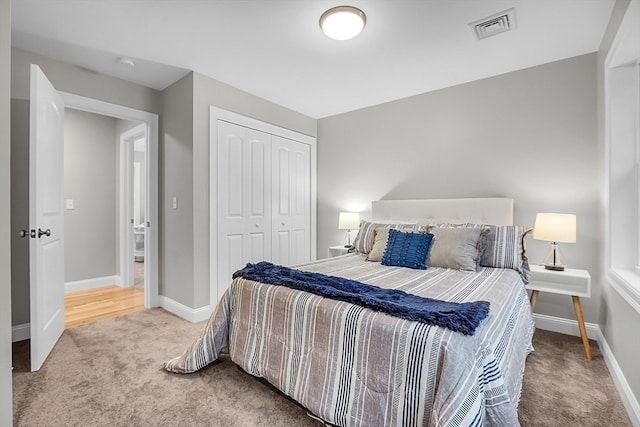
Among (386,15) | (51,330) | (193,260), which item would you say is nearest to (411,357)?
(386,15)

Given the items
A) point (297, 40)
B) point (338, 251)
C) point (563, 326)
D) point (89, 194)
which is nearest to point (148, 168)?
point (89, 194)

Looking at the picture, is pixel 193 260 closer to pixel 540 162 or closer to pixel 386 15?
pixel 386 15

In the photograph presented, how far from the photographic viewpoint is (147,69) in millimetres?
2879

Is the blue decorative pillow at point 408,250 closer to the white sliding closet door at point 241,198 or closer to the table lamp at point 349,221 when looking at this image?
the table lamp at point 349,221

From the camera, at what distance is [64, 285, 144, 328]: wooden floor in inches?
119

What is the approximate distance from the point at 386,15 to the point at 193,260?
8.62ft

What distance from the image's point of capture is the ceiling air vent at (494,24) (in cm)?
206

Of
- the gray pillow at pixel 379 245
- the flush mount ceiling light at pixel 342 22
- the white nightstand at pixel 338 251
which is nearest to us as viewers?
the flush mount ceiling light at pixel 342 22

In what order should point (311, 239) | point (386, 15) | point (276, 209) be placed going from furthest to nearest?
point (311, 239), point (276, 209), point (386, 15)

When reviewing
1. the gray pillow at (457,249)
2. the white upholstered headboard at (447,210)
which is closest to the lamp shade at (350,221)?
the white upholstered headboard at (447,210)

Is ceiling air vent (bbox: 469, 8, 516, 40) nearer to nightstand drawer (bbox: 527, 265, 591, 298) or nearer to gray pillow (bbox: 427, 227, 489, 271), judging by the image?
gray pillow (bbox: 427, 227, 489, 271)

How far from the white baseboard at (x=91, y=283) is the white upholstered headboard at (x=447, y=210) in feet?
12.3

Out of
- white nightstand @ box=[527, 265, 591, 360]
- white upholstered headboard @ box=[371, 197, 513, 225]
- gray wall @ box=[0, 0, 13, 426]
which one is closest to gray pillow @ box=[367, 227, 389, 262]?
white upholstered headboard @ box=[371, 197, 513, 225]

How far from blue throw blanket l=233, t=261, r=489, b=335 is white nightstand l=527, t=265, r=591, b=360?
1.37m
